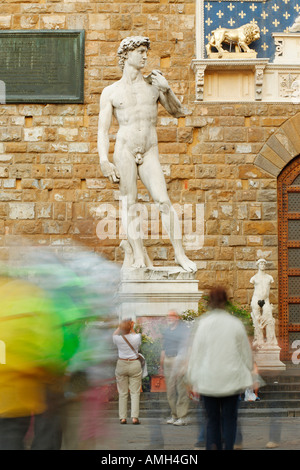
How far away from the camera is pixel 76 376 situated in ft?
14.2

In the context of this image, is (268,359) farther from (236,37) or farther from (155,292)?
(236,37)

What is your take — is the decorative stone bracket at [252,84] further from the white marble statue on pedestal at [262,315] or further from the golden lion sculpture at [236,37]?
the white marble statue on pedestal at [262,315]

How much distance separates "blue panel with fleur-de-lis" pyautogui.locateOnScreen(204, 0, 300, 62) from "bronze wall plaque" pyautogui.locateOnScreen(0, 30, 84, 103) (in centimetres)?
236

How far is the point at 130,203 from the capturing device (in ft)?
33.0

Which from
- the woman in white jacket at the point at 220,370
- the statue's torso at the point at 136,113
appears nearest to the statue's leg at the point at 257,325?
the statue's torso at the point at 136,113

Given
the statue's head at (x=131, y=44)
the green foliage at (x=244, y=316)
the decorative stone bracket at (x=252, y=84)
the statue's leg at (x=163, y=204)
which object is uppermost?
the decorative stone bracket at (x=252, y=84)

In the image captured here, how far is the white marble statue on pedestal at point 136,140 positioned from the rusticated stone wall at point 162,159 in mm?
3667

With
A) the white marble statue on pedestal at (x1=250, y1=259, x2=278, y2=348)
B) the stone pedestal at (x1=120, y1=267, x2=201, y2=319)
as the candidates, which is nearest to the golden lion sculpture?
the white marble statue on pedestal at (x1=250, y1=259, x2=278, y2=348)

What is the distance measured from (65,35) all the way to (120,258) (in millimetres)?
4013

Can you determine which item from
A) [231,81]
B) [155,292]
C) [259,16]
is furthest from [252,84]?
[155,292]

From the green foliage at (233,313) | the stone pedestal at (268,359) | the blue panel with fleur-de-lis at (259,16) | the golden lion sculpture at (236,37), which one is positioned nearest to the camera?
the green foliage at (233,313)

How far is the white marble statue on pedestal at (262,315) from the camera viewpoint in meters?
12.0

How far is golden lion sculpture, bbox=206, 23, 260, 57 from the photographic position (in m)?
13.9

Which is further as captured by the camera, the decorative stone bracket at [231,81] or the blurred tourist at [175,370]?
the decorative stone bracket at [231,81]
